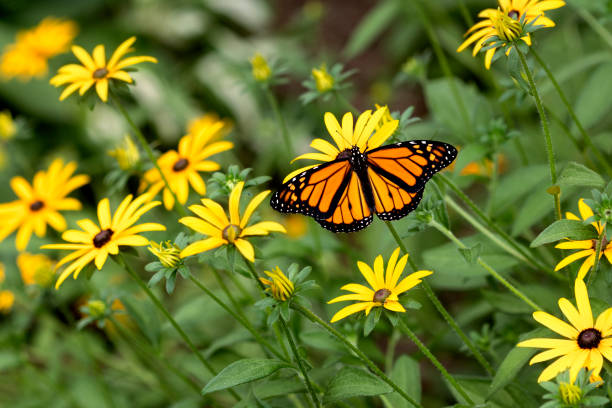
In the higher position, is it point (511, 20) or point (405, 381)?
point (511, 20)

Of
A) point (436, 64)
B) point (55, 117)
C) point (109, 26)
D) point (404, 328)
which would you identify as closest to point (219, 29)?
point (109, 26)

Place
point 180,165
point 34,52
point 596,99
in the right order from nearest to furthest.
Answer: point 180,165 < point 596,99 < point 34,52

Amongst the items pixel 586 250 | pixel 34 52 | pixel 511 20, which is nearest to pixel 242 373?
pixel 586 250

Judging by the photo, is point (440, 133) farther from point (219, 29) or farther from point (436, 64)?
point (219, 29)

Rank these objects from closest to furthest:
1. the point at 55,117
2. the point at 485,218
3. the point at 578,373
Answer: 1. the point at 578,373
2. the point at 485,218
3. the point at 55,117

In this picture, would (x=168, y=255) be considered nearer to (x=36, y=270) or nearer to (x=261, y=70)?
(x=261, y=70)

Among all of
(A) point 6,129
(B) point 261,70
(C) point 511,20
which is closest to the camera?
(C) point 511,20

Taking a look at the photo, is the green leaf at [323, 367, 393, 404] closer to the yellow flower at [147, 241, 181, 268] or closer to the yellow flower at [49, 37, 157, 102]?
the yellow flower at [147, 241, 181, 268]
